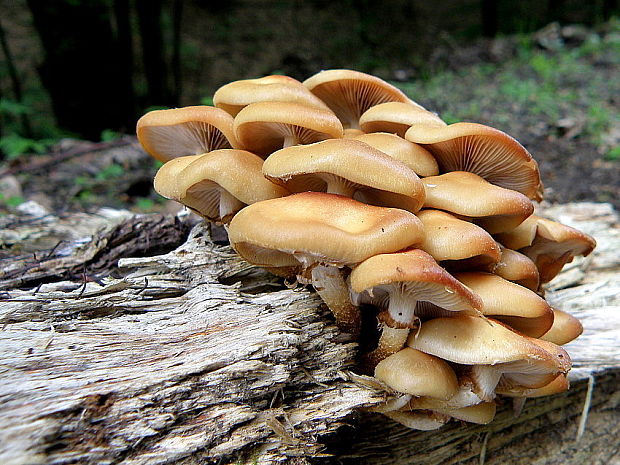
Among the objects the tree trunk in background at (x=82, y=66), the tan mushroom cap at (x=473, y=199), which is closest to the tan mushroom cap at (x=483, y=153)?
the tan mushroom cap at (x=473, y=199)

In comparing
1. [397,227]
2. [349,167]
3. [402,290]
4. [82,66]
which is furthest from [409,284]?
[82,66]

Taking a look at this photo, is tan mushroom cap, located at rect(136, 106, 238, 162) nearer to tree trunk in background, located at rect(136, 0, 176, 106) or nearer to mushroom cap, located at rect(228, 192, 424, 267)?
mushroom cap, located at rect(228, 192, 424, 267)

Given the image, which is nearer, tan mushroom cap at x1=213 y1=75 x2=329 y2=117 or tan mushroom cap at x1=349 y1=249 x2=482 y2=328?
tan mushroom cap at x1=349 y1=249 x2=482 y2=328

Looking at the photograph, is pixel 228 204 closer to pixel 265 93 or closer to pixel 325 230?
pixel 265 93

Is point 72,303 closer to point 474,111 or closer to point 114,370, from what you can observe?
point 114,370

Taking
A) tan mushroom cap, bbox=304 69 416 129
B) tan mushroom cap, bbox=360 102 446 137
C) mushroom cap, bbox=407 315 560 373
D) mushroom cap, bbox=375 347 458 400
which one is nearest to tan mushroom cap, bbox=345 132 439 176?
tan mushroom cap, bbox=360 102 446 137
